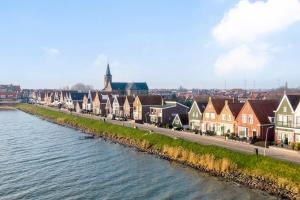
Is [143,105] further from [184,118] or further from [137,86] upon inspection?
[137,86]

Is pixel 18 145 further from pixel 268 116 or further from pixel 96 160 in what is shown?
pixel 268 116

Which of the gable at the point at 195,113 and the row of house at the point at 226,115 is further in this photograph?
the gable at the point at 195,113

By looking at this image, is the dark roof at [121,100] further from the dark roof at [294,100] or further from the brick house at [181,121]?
the dark roof at [294,100]

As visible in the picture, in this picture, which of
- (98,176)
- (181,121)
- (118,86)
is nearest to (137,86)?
(118,86)

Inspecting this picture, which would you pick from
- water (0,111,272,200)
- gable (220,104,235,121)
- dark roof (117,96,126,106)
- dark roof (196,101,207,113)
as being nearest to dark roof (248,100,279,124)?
gable (220,104,235,121)

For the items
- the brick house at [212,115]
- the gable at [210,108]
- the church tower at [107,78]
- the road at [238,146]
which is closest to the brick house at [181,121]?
the brick house at [212,115]

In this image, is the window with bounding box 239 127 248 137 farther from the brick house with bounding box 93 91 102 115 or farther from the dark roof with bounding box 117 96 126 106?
the brick house with bounding box 93 91 102 115
